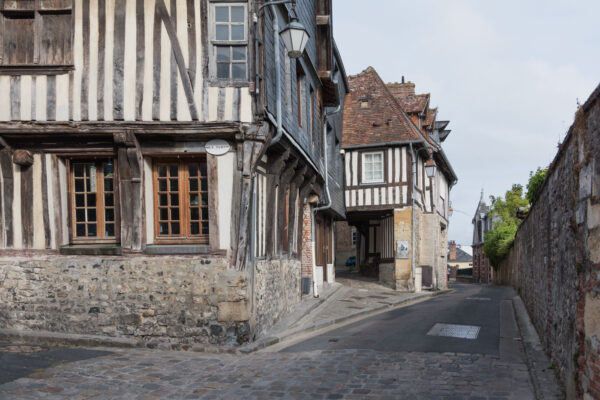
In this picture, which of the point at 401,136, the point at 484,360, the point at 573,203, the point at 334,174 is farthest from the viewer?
the point at 401,136

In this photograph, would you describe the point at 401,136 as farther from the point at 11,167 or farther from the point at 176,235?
the point at 11,167

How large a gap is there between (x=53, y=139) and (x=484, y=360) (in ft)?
22.7

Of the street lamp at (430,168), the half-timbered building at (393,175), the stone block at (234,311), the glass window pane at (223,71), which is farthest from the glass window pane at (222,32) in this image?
the street lamp at (430,168)

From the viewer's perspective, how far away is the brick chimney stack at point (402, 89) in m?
21.5

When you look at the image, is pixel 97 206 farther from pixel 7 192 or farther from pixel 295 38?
pixel 295 38

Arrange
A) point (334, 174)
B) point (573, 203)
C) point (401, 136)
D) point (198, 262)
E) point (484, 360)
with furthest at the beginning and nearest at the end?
1. point (401, 136)
2. point (334, 174)
3. point (198, 262)
4. point (484, 360)
5. point (573, 203)

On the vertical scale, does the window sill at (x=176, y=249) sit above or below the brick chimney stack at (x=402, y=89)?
below

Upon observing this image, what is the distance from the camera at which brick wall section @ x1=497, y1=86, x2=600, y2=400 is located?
4.03 metres

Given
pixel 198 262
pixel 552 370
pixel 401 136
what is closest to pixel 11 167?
pixel 198 262

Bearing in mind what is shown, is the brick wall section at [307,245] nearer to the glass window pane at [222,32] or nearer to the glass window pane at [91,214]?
the glass window pane at [91,214]

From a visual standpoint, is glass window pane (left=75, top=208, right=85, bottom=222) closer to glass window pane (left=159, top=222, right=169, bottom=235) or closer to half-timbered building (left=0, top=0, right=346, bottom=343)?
half-timbered building (left=0, top=0, right=346, bottom=343)

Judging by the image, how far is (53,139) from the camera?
330 inches

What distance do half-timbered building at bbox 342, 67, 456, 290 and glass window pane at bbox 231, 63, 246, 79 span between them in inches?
442

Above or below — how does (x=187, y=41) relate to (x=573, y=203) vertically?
above
